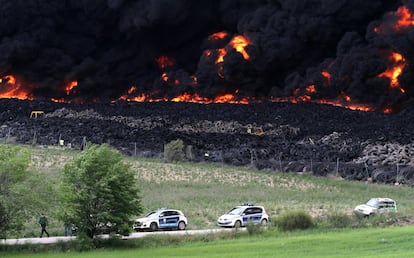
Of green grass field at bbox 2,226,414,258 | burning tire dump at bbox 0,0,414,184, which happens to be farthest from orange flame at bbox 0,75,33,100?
green grass field at bbox 2,226,414,258

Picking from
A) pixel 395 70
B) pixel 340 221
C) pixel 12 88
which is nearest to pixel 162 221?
pixel 340 221

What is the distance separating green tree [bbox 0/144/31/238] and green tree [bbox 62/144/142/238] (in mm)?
1716

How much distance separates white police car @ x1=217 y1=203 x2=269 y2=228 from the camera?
33041 mm

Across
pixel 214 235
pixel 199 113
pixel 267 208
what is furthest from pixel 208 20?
pixel 214 235

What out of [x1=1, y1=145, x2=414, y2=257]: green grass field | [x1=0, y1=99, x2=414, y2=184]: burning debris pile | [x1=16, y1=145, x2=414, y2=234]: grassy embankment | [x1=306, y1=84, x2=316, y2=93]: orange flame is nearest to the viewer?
[x1=1, y1=145, x2=414, y2=257]: green grass field

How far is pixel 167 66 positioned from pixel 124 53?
7317 millimetres

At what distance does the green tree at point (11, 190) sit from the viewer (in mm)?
26766

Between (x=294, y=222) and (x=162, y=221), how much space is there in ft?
20.5

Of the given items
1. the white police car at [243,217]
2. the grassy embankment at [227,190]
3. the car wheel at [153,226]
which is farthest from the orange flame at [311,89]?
the car wheel at [153,226]

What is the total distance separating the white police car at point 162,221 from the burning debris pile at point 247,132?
2111cm

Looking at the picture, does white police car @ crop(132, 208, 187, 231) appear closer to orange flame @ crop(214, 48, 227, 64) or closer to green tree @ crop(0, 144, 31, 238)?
green tree @ crop(0, 144, 31, 238)

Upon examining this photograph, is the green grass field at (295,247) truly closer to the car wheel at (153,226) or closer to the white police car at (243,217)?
the white police car at (243,217)

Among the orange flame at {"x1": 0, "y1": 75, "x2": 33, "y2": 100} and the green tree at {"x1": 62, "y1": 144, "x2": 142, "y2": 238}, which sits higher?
the orange flame at {"x1": 0, "y1": 75, "x2": 33, "y2": 100}

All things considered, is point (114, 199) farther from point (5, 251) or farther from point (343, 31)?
point (343, 31)
